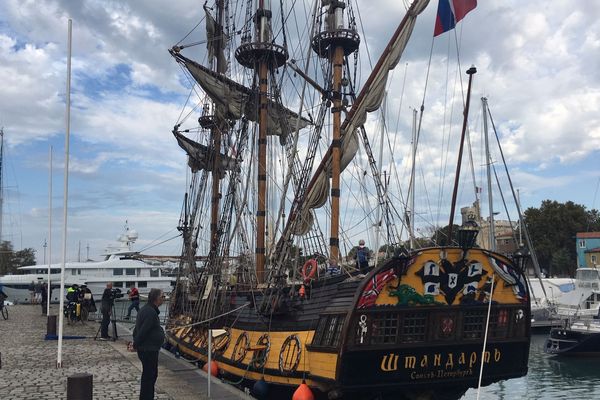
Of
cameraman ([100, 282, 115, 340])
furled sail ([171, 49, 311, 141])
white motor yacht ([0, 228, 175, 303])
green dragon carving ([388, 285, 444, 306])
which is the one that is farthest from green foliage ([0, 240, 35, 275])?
green dragon carving ([388, 285, 444, 306])

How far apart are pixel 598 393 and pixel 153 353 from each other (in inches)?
710

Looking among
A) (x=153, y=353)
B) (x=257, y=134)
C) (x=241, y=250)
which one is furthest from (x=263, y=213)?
(x=153, y=353)

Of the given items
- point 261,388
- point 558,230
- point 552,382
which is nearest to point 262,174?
point 261,388

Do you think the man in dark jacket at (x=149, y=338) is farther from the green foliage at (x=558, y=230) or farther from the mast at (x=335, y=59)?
the green foliage at (x=558, y=230)

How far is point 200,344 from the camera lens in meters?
18.0

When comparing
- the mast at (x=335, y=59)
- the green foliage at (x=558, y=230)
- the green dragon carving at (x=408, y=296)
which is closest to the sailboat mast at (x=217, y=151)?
the mast at (x=335, y=59)

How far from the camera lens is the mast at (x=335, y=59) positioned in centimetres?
1750

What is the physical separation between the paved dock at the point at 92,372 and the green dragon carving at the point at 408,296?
3.23 metres

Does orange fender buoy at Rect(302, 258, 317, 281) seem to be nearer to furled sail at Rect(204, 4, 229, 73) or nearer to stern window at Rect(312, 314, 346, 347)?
stern window at Rect(312, 314, 346, 347)

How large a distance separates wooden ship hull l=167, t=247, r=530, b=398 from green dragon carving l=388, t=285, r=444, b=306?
0.02m

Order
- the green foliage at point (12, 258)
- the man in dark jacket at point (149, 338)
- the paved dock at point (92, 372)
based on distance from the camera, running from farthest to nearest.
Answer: the green foliage at point (12, 258) → the paved dock at point (92, 372) → the man in dark jacket at point (149, 338)

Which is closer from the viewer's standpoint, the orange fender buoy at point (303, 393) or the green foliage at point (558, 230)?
the orange fender buoy at point (303, 393)

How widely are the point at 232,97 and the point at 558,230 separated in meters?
56.9

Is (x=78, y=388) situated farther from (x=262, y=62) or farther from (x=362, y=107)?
(x=262, y=62)
